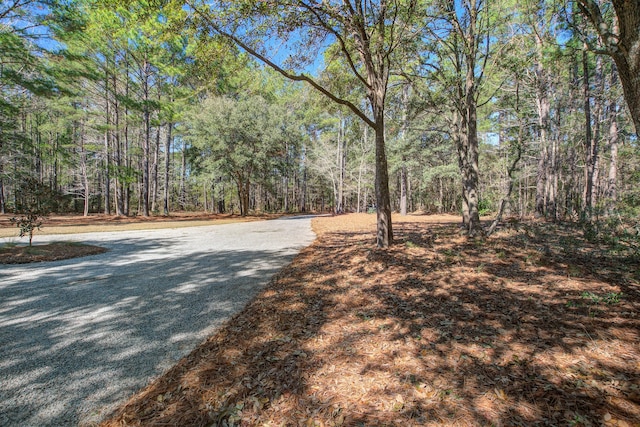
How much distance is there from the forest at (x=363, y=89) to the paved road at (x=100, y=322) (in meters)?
3.77

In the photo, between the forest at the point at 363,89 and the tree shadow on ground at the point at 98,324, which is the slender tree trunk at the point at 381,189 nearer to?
the forest at the point at 363,89

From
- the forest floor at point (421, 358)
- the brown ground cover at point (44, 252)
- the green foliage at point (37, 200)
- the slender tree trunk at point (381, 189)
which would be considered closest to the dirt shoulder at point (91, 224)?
the green foliage at point (37, 200)

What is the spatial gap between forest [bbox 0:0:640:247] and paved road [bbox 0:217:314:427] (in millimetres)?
3766

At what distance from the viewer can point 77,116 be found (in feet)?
61.3

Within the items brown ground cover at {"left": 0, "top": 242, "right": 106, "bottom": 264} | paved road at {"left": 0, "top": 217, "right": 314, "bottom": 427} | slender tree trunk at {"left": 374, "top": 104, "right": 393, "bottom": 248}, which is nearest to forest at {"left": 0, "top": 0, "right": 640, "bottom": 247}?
A: slender tree trunk at {"left": 374, "top": 104, "right": 393, "bottom": 248}

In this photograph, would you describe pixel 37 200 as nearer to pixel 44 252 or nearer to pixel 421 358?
pixel 44 252

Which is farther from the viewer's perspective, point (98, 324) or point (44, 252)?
point (44, 252)

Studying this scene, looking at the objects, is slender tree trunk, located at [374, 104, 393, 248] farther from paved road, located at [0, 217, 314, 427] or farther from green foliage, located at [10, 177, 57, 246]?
green foliage, located at [10, 177, 57, 246]

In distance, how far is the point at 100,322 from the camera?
3184mm

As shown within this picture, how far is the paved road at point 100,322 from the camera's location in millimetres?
1988

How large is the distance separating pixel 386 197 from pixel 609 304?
3720 mm

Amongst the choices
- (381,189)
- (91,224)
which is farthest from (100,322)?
(91,224)

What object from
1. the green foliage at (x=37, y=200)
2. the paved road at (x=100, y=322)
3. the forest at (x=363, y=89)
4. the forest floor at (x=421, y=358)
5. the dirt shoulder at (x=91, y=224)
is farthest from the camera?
the dirt shoulder at (x=91, y=224)

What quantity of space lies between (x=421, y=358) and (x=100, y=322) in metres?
3.74
